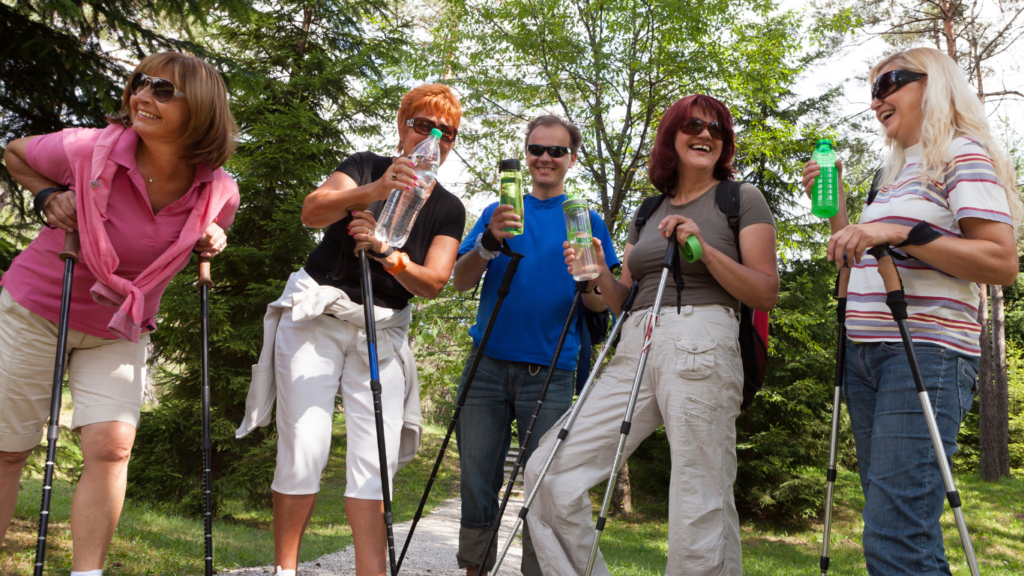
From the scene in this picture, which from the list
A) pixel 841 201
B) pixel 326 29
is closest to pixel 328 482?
pixel 326 29

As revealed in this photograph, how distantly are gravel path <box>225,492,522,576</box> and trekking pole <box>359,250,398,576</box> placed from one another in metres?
2.70

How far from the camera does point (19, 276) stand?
2770 millimetres

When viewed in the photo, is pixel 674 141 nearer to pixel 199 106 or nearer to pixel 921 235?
pixel 921 235

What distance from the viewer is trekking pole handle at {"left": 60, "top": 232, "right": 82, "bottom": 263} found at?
8.57 ft

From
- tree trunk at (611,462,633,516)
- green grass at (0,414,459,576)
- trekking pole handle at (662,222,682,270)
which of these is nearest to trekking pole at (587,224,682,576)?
trekking pole handle at (662,222,682,270)

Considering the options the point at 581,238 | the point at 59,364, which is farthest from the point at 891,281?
the point at 59,364

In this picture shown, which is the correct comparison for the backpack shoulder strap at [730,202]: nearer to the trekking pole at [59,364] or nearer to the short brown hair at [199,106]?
the short brown hair at [199,106]

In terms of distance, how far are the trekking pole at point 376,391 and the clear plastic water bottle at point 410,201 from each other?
243 mm

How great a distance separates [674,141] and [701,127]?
0.15 metres

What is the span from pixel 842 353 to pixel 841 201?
0.69 m

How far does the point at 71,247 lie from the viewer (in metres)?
2.64

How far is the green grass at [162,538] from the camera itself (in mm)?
5309

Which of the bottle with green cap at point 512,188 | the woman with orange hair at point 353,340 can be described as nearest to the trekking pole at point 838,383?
the bottle with green cap at point 512,188

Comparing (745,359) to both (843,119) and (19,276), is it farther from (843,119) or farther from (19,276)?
(843,119)
